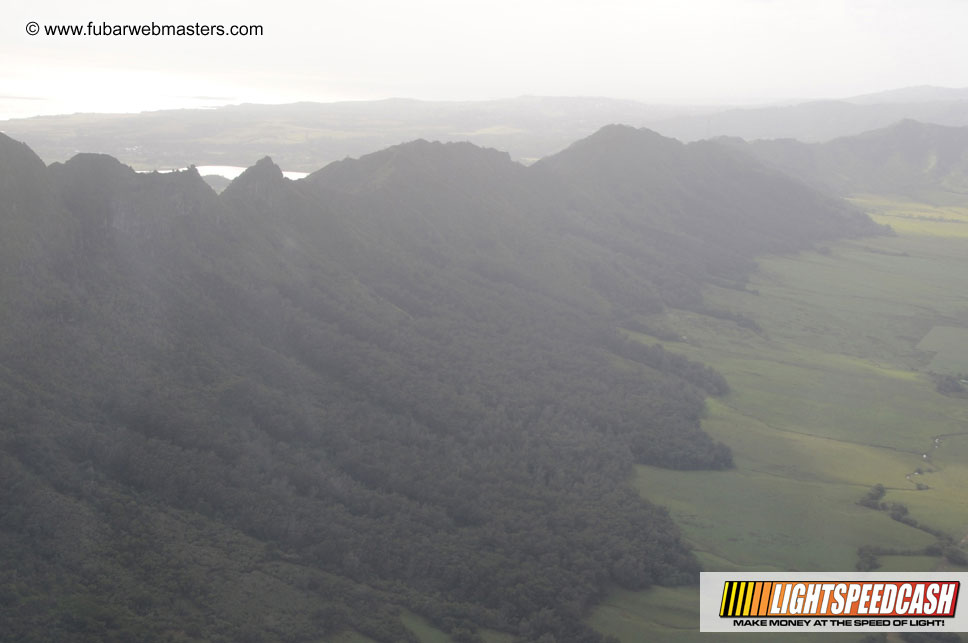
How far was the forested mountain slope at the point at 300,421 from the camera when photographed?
47.1 m

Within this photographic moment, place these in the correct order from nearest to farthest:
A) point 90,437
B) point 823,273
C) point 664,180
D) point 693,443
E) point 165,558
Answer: point 165,558 < point 90,437 < point 693,443 < point 823,273 < point 664,180

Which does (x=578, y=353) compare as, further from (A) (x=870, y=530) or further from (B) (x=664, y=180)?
(B) (x=664, y=180)

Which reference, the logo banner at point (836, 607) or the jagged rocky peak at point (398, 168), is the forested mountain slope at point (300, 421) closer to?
the jagged rocky peak at point (398, 168)

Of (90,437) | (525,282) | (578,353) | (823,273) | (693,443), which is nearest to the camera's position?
(90,437)

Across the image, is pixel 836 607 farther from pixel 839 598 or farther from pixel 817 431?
pixel 817 431

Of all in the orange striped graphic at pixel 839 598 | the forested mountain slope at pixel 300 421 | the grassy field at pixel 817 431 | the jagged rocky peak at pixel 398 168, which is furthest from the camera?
the jagged rocky peak at pixel 398 168

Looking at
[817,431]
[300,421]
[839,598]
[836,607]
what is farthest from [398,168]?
[839,598]

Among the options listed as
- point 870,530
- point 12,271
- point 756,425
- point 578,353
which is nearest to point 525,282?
point 578,353

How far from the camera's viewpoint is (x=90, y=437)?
53031 millimetres

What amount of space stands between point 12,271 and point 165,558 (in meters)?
25.9

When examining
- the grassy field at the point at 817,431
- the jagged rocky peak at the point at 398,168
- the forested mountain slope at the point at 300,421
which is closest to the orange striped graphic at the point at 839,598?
the grassy field at the point at 817,431

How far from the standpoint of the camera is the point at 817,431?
274 feet

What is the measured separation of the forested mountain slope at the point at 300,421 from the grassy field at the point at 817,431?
12.5 feet

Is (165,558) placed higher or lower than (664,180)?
lower
